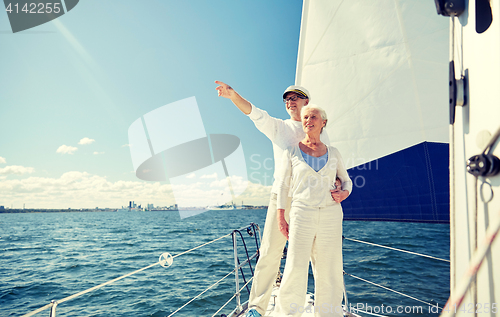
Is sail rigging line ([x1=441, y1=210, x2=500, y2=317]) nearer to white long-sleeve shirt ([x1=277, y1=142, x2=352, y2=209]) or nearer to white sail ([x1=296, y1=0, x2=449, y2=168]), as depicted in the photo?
white long-sleeve shirt ([x1=277, y1=142, x2=352, y2=209])

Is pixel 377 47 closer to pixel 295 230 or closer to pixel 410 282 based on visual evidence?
pixel 295 230

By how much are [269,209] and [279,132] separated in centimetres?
50

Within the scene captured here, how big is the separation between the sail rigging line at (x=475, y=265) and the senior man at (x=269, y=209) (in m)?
1.08

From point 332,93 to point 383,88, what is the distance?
54 centimetres

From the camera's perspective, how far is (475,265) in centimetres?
56

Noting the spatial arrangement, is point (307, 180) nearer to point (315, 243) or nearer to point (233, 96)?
point (315, 243)

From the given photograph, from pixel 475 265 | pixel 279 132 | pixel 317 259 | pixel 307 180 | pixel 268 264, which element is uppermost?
pixel 279 132

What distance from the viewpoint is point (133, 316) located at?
507 cm

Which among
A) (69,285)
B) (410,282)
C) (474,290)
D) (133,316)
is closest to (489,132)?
(474,290)

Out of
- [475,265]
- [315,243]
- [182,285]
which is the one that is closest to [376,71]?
[315,243]

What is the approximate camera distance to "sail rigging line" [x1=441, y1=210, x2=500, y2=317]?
0.52m

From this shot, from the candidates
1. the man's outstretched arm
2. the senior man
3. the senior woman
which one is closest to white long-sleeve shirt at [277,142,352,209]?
the senior woman

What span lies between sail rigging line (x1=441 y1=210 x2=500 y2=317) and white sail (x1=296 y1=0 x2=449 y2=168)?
7.28 feet

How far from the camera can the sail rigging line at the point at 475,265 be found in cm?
52
